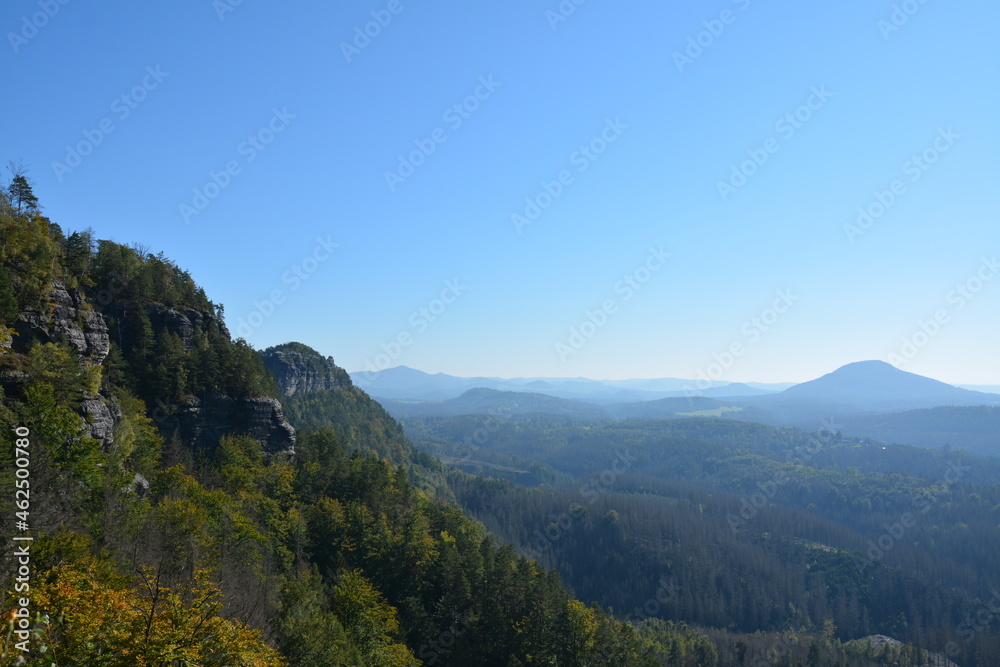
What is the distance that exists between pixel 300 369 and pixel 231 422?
74.5 metres

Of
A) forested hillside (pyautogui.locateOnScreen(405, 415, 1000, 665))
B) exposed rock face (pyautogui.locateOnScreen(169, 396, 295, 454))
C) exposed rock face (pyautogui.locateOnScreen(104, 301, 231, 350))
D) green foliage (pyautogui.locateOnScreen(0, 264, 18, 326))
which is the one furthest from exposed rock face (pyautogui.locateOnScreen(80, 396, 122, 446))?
forested hillside (pyautogui.locateOnScreen(405, 415, 1000, 665))

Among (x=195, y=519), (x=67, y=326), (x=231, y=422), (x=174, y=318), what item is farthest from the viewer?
(x=231, y=422)

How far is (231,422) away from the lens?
204 feet

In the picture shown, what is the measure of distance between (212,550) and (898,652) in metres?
154

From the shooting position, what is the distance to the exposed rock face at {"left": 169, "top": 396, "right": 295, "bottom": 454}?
57688 millimetres

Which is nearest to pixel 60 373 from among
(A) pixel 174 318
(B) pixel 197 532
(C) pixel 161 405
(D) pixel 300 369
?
(B) pixel 197 532

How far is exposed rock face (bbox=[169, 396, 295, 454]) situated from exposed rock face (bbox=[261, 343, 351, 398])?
170 ft

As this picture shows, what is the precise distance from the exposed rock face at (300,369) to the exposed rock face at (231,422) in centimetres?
5172

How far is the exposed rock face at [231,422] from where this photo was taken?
57688 mm

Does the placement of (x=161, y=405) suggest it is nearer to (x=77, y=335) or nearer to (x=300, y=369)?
(x=77, y=335)

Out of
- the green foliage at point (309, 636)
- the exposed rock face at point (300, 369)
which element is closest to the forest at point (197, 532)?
the green foliage at point (309, 636)

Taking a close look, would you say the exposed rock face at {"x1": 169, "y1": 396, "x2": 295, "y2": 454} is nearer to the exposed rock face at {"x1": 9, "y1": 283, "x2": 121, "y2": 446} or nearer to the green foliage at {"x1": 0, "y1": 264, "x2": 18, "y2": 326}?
the exposed rock face at {"x1": 9, "y1": 283, "x2": 121, "y2": 446}

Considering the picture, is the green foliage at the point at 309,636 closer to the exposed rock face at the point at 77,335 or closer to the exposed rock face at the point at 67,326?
the exposed rock face at the point at 77,335

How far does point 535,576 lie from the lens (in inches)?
2154
